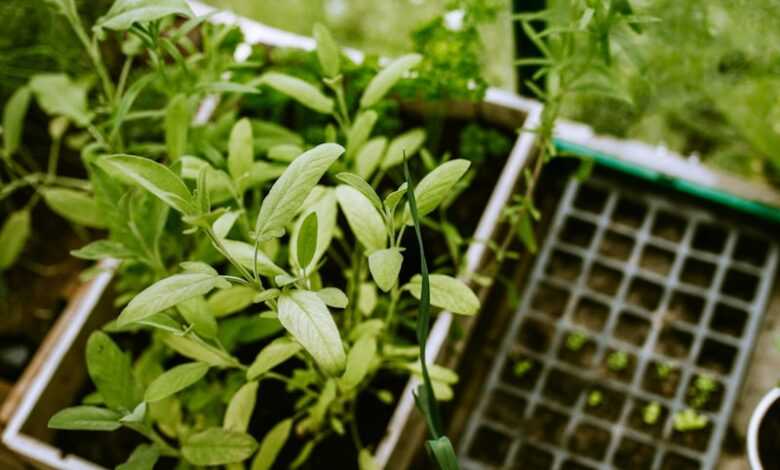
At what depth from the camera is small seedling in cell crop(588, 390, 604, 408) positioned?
1406 mm

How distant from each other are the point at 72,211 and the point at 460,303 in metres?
0.64

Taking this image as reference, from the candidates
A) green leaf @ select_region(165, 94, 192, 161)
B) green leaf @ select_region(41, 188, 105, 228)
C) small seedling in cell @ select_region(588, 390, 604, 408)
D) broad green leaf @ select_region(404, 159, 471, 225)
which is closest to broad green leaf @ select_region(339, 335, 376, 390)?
broad green leaf @ select_region(404, 159, 471, 225)

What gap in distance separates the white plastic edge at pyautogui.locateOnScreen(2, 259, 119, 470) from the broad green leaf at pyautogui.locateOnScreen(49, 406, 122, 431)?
251 mm

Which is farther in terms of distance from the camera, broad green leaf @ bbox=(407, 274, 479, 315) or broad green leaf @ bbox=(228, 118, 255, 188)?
broad green leaf @ bbox=(228, 118, 255, 188)

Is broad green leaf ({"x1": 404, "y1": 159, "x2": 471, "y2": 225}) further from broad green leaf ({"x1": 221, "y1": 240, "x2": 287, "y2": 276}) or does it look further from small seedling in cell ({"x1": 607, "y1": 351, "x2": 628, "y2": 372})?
small seedling in cell ({"x1": 607, "y1": 351, "x2": 628, "y2": 372})

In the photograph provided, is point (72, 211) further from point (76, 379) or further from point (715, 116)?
point (715, 116)

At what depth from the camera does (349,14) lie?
1973 mm

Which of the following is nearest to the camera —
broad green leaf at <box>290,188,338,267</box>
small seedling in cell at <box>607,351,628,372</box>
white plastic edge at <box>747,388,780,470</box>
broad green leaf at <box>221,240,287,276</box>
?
broad green leaf at <box>221,240,287,276</box>

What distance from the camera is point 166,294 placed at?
732 mm

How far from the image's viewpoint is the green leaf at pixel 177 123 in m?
1.01

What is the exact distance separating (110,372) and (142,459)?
0.38 ft

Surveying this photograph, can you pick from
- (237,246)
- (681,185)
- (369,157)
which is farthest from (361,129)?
(681,185)

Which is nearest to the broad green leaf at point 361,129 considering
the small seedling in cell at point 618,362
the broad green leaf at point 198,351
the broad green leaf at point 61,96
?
the broad green leaf at point 198,351

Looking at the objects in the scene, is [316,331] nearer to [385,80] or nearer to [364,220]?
[364,220]
